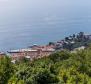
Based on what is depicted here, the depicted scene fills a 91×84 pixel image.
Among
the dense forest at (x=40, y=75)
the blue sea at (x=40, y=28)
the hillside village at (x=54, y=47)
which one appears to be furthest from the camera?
the blue sea at (x=40, y=28)

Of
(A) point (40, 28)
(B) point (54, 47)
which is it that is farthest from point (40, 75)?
(A) point (40, 28)

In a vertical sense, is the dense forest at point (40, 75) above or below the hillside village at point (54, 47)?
above

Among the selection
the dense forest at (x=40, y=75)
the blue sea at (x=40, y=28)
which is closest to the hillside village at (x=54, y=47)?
the blue sea at (x=40, y=28)

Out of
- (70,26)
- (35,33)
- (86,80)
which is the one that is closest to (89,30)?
(70,26)

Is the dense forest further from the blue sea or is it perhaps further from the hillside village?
the blue sea

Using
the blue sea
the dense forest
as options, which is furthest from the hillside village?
the dense forest

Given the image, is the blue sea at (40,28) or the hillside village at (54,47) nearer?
the hillside village at (54,47)

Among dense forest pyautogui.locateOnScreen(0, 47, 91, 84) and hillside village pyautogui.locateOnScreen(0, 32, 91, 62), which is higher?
dense forest pyautogui.locateOnScreen(0, 47, 91, 84)

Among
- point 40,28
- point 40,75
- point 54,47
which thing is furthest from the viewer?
point 40,28

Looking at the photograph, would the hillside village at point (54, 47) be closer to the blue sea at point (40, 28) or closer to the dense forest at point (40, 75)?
the blue sea at point (40, 28)

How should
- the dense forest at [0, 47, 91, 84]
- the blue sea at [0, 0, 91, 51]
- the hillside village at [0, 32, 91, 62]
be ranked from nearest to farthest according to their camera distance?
the dense forest at [0, 47, 91, 84] < the hillside village at [0, 32, 91, 62] < the blue sea at [0, 0, 91, 51]

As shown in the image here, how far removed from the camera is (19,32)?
41750 mm

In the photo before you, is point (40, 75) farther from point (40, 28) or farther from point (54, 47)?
point (40, 28)

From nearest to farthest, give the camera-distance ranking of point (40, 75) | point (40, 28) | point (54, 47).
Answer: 1. point (40, 75)
2. point (54, 47)
3. point (40, 28)
